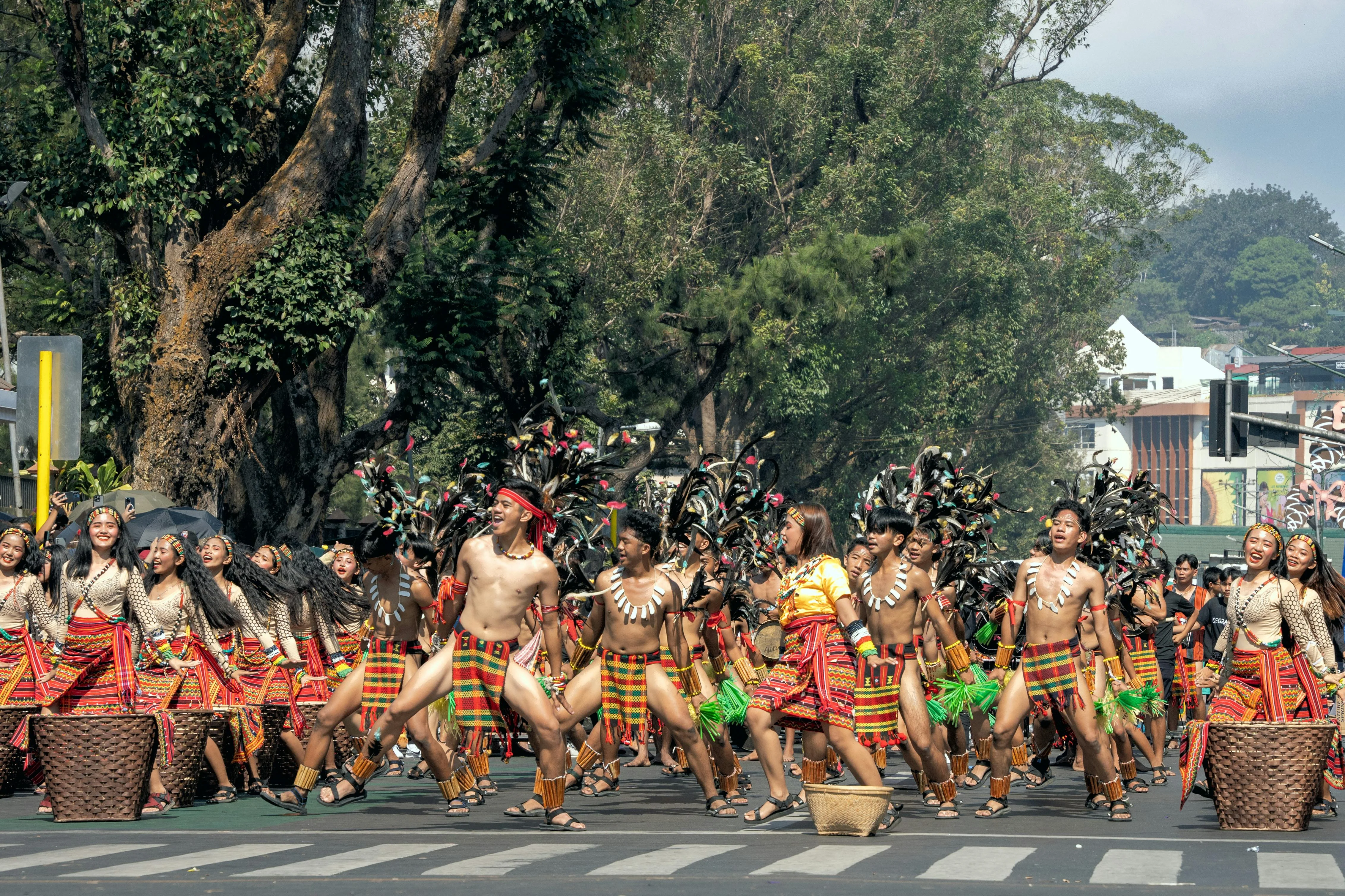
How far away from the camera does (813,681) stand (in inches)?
413

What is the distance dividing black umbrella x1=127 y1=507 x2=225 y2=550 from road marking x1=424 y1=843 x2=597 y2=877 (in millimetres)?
7063

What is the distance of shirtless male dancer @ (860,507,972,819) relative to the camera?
36.4 ft

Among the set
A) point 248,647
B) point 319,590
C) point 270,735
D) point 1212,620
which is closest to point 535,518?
point 248,647

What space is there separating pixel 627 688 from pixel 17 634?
4.52m

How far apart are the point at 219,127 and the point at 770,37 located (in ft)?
73.3

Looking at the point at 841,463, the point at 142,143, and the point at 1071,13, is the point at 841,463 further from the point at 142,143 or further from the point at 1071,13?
the point at 142,143

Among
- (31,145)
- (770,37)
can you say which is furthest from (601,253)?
(31,145)

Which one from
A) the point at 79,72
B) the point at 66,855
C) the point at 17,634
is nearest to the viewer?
the point at 66,855

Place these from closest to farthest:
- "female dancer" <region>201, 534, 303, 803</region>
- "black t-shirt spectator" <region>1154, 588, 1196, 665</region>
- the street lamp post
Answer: "female dancer" <region>201, 534, 303, 803</region>
"black t-shirt spectator" <region>1154, 588, 1196, 665</region>
the street lamp post

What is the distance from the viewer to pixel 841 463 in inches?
1848

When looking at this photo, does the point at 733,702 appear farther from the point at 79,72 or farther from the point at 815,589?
the point at 79,72

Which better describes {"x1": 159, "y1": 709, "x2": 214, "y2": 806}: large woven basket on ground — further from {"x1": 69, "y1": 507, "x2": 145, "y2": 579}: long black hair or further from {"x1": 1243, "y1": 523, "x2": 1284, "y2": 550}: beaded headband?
{"x1": 1243, "y1": 523, "x2": 1284, "y2": 550}: beaded headband

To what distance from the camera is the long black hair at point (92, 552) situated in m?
11.4

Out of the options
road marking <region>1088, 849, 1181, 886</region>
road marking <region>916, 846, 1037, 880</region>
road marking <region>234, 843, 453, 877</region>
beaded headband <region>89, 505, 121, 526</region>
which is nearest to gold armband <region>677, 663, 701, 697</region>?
road marking <region>234, 843, 453, 877</region>
